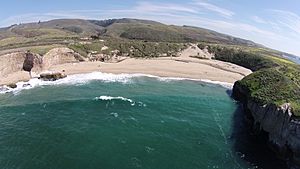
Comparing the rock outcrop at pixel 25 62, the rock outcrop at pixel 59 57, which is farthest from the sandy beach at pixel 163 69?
the rock outcrop at pixel 59 57

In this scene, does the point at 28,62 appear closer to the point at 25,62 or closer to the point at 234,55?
the point at 25,62

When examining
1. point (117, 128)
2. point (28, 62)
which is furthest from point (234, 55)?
point (117, 128)

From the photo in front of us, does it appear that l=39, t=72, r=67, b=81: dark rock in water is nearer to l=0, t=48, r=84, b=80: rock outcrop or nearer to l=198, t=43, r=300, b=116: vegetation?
l=0, t=48, r=84, b=80: rock outcrop

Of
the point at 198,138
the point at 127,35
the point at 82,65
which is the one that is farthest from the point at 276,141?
the point at 127,35

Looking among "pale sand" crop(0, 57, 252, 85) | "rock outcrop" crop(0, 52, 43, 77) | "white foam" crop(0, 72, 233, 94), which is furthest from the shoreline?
"white foam" crop(0, 72, 233, 94)

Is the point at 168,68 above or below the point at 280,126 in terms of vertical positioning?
below

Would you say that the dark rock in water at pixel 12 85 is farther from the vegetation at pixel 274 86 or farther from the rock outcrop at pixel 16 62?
the vegetation at pixel 274 86
